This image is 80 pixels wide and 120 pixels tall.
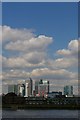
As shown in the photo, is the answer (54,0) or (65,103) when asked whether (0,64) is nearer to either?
(54,0)

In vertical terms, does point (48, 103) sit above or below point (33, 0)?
below

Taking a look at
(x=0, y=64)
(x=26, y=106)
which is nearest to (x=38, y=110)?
(x=26, y=106)

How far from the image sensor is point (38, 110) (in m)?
10.4

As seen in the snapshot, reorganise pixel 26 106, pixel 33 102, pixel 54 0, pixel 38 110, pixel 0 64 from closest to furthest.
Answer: pixel 54 0 → pixel 0 64 → pixel 26 106 → pixel 33 102 → pixel 38 110

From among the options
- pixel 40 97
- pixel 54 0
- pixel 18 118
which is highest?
pixel 54 0

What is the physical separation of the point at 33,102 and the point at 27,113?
40 cm

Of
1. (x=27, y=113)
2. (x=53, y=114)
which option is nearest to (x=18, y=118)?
(x=27, y=113)

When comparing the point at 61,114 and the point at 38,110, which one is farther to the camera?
the point at 38,110

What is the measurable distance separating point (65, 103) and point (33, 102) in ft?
3.45

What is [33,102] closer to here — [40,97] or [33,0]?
[40,97]

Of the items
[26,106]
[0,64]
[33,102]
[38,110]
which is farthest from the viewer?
[38,110]

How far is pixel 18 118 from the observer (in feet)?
30.1

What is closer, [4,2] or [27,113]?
[4,2]

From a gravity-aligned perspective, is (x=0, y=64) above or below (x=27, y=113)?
above
